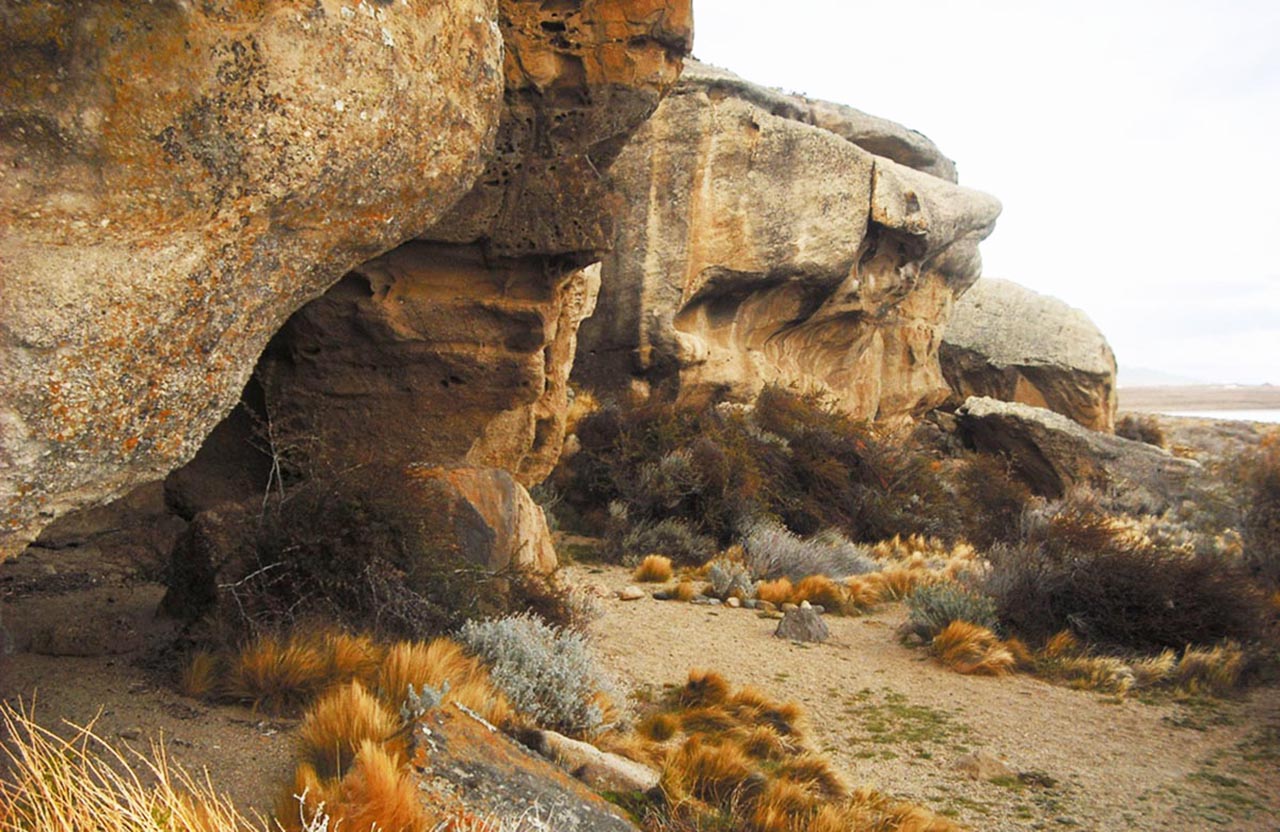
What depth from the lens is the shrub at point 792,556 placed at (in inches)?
378

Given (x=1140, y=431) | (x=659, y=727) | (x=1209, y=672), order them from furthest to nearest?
(x=1140, y=431) < (x=1209, y=672) < (x=659, y=727)

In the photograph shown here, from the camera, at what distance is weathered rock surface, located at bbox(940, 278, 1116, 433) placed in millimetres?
20750

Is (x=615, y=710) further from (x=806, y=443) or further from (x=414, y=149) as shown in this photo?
(x=806, y=443)

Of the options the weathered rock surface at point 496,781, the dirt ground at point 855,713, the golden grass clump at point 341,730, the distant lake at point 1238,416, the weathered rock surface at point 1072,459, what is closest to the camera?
the weathered rock surface at point 496,781

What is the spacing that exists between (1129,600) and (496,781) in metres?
6.29

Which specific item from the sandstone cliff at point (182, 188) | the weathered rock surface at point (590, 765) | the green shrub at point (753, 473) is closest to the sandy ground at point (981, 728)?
the weathered rock surface at point (590, 765)

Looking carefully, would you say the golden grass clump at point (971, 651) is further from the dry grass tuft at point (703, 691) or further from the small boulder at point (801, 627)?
the dry grass tuft at point (703, 691)

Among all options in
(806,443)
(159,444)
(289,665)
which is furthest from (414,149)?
(806,443)

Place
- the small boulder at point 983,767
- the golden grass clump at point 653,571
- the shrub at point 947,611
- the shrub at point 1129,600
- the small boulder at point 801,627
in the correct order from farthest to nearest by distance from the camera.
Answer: the golden grass clump at point 653,571
the shrub at point 1129,600
the shrub at point 947,611
the small boulder at point 801,627
the small boulder at point 983,767

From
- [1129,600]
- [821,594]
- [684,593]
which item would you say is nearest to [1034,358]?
[821,594]

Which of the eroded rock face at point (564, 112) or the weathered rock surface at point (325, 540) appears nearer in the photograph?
the weathered rock surface at point (325, 540)

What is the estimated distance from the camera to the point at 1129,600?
7.75 metres

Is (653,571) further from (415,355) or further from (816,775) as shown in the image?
(816,775)

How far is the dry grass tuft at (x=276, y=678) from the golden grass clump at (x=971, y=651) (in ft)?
14.7
